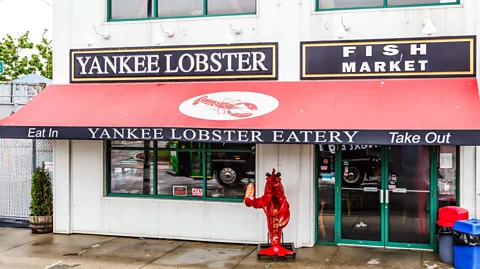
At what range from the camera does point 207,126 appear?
9.80 m

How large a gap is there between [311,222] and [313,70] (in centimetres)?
287

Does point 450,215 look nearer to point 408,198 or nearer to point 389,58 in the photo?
point 408,198

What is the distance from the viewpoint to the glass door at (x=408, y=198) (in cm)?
1032

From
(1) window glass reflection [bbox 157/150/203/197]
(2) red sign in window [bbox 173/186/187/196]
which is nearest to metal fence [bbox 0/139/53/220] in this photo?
(1) window glass reflection [bbox 157/150/203/197]

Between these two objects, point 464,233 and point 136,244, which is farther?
point 136,244

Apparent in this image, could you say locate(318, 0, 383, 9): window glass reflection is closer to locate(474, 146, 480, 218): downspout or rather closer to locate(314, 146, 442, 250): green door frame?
locate(314, 146, 442, 250): green door frame

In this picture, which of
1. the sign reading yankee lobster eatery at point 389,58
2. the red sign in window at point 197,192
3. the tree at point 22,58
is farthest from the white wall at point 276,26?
the tree at point 22,58

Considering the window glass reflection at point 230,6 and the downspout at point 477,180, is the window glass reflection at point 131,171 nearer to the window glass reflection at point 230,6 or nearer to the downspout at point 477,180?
the window glass reflection at point 230,6

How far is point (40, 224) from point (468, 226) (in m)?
8.43

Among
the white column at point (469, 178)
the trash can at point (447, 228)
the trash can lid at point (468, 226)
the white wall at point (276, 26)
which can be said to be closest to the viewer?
the trash can lid at point (468, 226)

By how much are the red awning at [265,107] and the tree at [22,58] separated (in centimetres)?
2957

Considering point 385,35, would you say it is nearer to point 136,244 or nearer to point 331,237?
point 331,237

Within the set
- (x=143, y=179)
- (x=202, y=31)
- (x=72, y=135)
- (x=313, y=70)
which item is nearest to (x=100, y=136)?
(x=72, y=135)

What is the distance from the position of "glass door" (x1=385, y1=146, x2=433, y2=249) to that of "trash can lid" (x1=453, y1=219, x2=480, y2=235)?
1.26m
